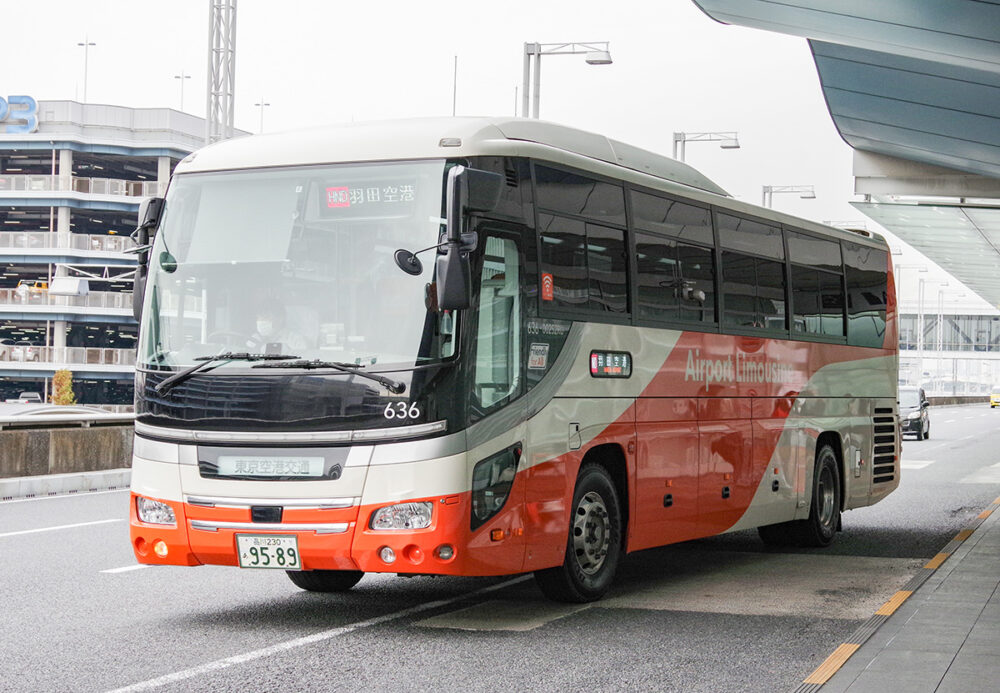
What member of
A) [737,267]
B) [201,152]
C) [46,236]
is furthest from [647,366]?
[46,236]

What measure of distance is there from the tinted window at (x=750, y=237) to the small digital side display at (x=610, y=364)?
2.26 meters

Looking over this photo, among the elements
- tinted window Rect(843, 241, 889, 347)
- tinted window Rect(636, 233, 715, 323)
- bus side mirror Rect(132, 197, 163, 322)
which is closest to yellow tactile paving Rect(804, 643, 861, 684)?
tinted window Rect(636, 233, 715, 323)

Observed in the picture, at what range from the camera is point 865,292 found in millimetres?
15531

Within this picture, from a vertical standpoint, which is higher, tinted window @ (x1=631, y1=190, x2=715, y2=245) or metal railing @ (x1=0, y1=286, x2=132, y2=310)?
metal railing @ (x1=0, y1=286, x2=132, y2=310)

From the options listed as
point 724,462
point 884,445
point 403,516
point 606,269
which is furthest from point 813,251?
point 403,516

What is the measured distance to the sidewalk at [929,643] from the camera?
6.68 m

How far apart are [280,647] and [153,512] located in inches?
54.6

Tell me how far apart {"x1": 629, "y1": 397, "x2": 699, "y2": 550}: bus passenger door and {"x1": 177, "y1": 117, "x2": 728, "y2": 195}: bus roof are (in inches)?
90.7

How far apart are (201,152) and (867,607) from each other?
5.74 m

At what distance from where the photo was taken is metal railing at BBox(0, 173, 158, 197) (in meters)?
69.6

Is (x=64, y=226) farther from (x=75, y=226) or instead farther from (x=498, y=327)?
(x=498, y=327)

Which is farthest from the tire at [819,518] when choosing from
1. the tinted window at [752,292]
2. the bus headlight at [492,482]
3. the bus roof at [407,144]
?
the bus headlight at [492,482]

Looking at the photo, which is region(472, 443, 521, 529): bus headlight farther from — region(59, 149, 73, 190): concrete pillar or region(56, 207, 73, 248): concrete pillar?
region(59, 149, 73, 190): concrete pillar

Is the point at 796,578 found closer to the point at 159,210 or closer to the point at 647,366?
the point at 647,366
